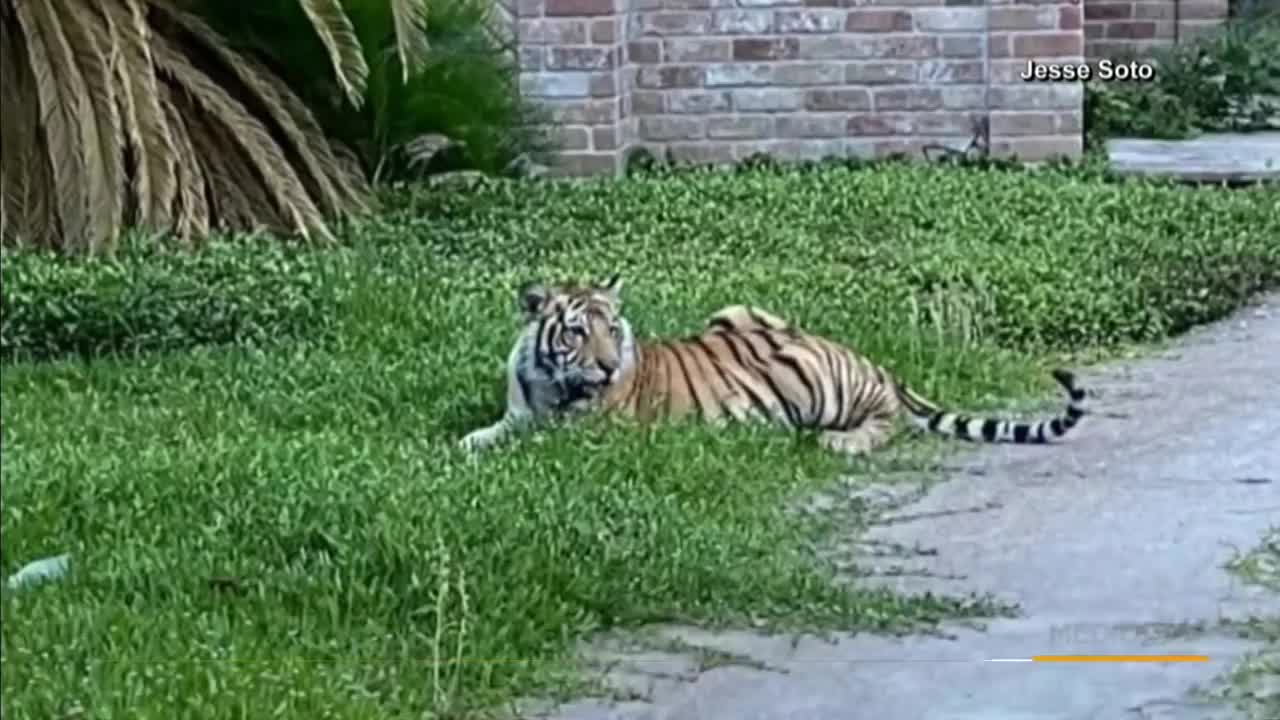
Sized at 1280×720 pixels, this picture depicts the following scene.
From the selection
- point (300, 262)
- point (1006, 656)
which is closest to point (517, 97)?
point (300, 262)

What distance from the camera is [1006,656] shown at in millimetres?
5672

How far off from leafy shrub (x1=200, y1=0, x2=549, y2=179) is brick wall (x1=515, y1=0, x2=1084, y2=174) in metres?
0.79

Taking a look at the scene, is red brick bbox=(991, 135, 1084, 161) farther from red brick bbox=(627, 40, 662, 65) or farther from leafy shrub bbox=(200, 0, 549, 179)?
leafy shrub bbox=(200, 0, 549, 179)

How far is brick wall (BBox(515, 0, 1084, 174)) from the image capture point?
13.3 m

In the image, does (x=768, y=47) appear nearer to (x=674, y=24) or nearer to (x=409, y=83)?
(x=674, y=24)

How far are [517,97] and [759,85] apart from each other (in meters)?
1.34

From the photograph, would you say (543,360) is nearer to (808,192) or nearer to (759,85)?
(808,192)

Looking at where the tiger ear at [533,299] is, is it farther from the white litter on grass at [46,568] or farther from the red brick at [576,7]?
the red brick at [576,7]

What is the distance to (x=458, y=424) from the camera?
763cm

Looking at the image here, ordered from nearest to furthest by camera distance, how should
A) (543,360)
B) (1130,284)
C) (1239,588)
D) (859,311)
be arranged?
(1239,588) < (543,360) < (859,311) < (1130,284)

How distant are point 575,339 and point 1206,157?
7085 mm

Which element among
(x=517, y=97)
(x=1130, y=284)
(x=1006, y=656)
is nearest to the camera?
(x=1006, y=656)

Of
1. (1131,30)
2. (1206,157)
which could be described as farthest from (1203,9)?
(1206,157)

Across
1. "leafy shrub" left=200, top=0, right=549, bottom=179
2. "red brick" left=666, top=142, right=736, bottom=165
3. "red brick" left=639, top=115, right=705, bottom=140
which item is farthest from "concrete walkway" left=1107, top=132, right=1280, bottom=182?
"leafy shrub" left=200, top=0, right=549, bottom=179
